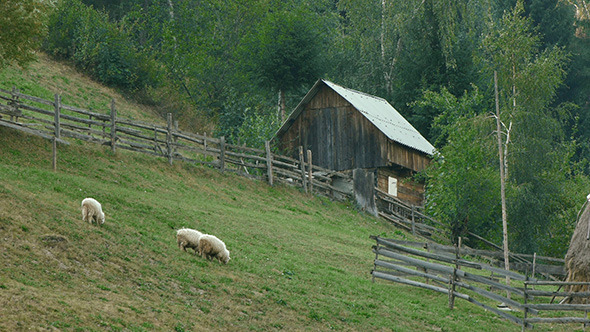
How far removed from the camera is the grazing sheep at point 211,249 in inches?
776

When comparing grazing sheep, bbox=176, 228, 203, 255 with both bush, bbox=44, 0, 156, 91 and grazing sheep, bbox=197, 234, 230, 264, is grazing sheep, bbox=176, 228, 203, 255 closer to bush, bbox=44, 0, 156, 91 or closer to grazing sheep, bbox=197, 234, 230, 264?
grazing sheep, bbox=197, 234, 230, 264

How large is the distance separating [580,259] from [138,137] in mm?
16247

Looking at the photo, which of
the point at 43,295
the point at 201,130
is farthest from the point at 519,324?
the point at 201,130

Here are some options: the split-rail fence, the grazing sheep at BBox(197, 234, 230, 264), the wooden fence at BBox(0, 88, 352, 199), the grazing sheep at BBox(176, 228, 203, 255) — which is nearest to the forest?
the split-rail fence

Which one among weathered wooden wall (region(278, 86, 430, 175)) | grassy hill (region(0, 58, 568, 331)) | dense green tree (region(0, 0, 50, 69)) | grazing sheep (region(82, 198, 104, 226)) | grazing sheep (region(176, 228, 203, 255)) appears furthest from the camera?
weathered wooden wall (region(278, 86, 430, 175))

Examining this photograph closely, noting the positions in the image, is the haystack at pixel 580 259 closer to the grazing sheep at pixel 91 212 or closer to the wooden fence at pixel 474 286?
the wooden fence at pixel 474 286

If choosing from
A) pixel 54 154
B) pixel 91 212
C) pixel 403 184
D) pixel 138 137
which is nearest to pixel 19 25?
pixel 54 154

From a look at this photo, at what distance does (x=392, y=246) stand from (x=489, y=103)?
3146 cm

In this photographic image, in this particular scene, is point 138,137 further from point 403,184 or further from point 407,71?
point 407,71

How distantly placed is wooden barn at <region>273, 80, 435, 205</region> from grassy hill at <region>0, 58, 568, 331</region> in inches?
362

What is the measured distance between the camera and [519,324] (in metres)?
20.5

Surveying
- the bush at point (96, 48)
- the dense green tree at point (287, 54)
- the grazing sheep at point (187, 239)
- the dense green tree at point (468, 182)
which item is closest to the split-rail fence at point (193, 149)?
the dense green tree at point (468, 182)

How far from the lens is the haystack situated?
78.6 ft

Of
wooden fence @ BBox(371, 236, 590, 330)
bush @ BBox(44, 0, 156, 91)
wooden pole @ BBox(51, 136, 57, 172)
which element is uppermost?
bush @ BBox(44, 0, 156, 91)
